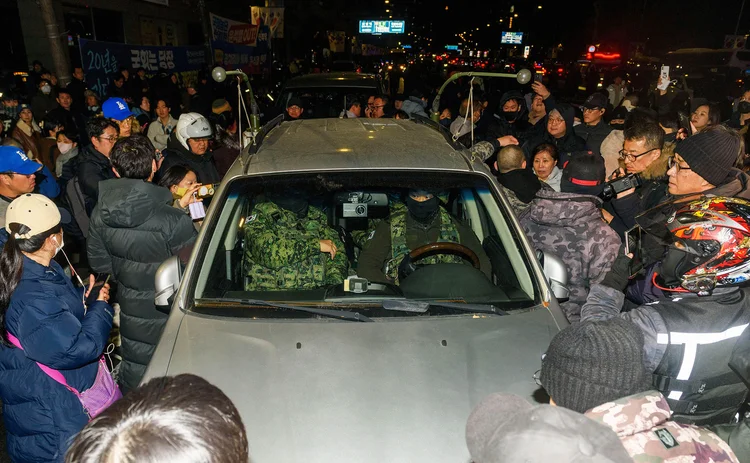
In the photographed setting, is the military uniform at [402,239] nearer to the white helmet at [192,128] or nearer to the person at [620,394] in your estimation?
the person at [620,394]

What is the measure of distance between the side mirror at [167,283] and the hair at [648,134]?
3319mm

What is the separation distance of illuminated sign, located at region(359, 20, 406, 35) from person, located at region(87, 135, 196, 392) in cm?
2969

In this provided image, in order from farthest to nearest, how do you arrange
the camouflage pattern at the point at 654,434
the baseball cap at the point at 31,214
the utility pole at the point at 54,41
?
the utility pole at the point at 54,41
the baseball cap at the point at 31,214
the camouflage pattern at the point at 654,434

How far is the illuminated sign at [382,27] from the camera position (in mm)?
30031

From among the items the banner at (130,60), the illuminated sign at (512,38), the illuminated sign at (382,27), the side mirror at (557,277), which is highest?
the illuminated sign at (512,38)

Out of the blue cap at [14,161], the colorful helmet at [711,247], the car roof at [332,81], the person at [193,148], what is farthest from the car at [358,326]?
the car roof at [332,81]

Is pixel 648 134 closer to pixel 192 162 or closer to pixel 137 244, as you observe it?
pixel 137 244

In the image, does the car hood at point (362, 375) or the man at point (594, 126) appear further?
the man at point (594, 126)

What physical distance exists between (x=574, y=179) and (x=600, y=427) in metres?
2.38

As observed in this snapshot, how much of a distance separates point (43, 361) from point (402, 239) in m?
2.02

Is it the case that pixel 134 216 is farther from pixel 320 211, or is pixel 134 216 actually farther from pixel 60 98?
pixel 60 98

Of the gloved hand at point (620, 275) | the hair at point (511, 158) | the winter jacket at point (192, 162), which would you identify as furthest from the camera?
the winter jacket at point (192, 162)

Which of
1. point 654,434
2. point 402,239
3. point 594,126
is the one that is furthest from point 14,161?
point 594,126

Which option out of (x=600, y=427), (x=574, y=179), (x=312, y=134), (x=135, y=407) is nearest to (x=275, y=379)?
(x=135, y=407)
